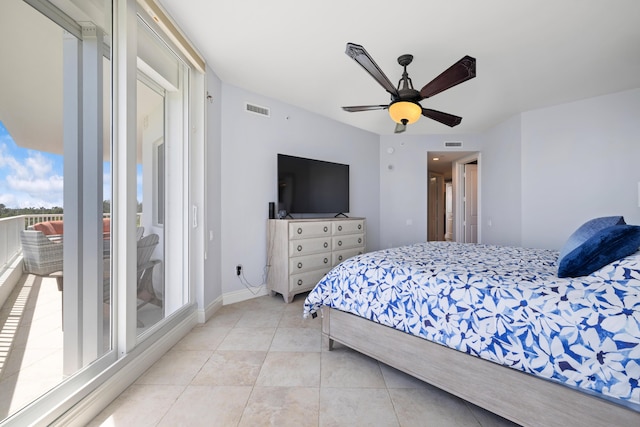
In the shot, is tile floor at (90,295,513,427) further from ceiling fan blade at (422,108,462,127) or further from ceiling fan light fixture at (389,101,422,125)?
ceiling fan blade at (422,108,462,127)

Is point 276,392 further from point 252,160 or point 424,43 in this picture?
point 424,43

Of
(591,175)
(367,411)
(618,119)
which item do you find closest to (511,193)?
(591,175)

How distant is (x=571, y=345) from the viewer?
3.48 feet

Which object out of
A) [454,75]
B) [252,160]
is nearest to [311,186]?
[252,160]

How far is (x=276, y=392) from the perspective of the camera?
1552mm

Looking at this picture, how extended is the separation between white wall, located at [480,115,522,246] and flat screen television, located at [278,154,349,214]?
2557mm

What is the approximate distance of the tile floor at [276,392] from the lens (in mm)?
1354

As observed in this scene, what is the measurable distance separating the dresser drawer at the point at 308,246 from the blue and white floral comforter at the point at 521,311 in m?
1.24

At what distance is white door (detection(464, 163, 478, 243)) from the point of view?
5567mm

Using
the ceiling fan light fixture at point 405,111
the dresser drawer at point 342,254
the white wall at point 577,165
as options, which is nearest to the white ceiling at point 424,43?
the white wall at point 577,165

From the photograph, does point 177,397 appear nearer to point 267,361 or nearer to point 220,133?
point 267,361

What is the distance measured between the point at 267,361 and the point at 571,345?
1.69 metres

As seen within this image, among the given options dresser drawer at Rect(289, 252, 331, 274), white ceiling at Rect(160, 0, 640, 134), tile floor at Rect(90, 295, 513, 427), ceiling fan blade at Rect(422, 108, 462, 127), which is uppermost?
white ceiling at Rect(160, 0, 640, 134)

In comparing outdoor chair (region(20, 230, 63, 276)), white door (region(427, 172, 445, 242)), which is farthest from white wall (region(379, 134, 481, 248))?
outdoor chair (region(20, 230, 63, 276))
